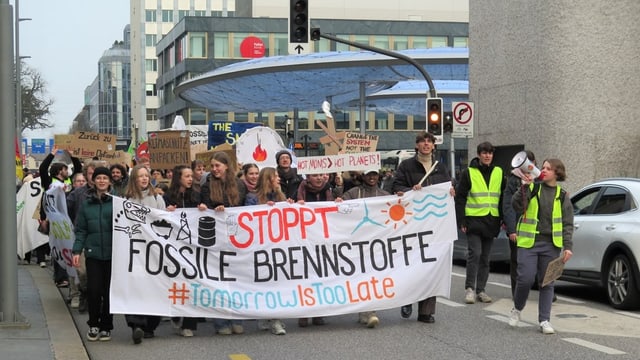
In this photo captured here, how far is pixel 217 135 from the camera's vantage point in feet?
76.6

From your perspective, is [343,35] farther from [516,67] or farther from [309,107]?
[516,67]

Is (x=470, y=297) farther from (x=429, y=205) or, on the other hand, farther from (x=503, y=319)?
(x=429, y=205)

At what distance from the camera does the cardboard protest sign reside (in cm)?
1495

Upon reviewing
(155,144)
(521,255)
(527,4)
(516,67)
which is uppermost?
(527,4)

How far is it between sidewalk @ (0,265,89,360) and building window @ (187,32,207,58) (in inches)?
3070

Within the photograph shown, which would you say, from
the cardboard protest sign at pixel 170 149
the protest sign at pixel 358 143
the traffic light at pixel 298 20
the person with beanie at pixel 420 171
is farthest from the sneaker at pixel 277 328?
the traffic light at pixel 298 20

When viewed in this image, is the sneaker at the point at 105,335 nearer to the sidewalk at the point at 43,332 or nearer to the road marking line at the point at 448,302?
the sidewalk at the point at 43,332

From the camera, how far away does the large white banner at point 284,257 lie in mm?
9734

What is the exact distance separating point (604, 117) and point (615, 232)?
10444mm

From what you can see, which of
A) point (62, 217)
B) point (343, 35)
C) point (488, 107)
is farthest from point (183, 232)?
point (343, 35)

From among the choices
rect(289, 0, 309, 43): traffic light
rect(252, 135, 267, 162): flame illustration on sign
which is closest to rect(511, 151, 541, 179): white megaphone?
rect(252, 135, 267, 162): flame illustration on sign

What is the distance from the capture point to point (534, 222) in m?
9.91

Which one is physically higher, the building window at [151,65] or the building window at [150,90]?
the building window at [151,65]

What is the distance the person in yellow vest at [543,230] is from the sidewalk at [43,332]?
170 inches
